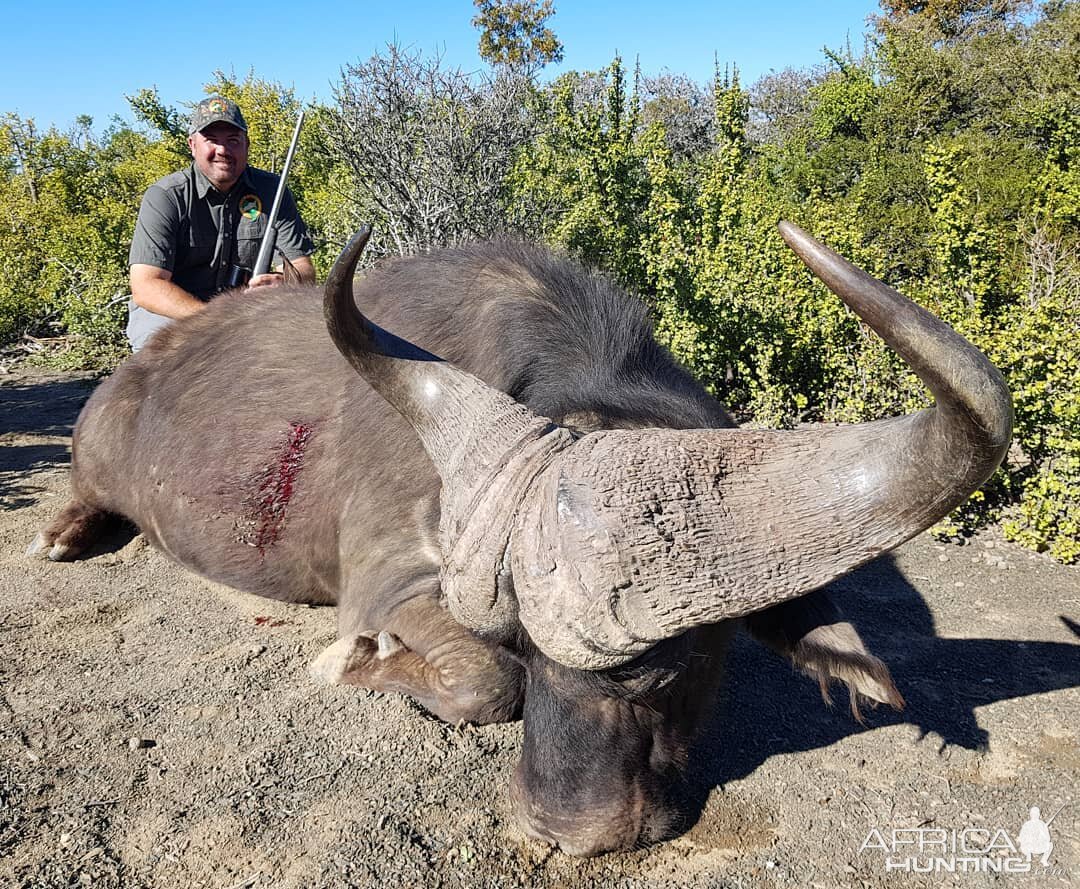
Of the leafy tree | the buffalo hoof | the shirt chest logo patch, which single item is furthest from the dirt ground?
the leafy tree

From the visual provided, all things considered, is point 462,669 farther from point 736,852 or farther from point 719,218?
point 719,218

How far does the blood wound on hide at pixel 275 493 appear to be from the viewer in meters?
4.13

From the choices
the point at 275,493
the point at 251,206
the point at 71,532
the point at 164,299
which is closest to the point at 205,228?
the point at 251,206

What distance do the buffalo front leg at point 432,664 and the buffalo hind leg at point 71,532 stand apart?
2703mm

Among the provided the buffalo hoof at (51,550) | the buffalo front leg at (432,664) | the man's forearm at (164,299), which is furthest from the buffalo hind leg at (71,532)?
the buffalo front leg at (432,664)

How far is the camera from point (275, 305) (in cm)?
479

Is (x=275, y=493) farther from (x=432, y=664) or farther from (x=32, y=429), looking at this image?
(x=32, y=429)

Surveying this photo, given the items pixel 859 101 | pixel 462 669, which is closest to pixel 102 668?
pixel 462 669

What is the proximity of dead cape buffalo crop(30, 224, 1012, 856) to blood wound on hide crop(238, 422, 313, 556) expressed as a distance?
0.01 m

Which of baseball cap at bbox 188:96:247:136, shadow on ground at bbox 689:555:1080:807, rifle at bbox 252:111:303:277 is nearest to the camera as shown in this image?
shadow on ground at bbox 689:555:1080:807

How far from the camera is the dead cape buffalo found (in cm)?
182

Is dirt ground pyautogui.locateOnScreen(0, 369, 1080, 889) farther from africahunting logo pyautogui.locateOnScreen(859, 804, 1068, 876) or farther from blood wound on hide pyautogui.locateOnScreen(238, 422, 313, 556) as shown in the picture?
blood wound on hide pyautogui.locateOnScreen(238, 422, 313, 556)

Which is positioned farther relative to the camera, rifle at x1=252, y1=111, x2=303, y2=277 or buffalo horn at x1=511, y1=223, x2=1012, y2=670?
rifle at x1=252, y1=111, x2=303, y2=277

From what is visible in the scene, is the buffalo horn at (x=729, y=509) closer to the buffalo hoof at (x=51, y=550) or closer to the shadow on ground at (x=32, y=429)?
the buffalo hoof at (x=51, y=550)
